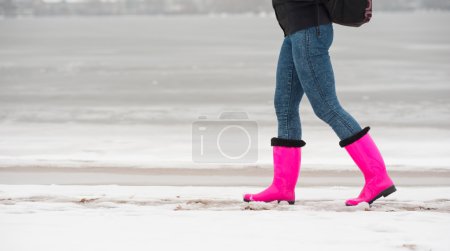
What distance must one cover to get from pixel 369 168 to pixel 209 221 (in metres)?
0.82

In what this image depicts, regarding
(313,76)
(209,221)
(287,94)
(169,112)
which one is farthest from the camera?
(169,112)

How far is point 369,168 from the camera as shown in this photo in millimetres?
3199

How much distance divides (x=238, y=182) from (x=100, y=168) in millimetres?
922

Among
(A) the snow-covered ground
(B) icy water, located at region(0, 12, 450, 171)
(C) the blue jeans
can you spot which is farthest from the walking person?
(B) icy water, located at region(0, 12, 450, 171)

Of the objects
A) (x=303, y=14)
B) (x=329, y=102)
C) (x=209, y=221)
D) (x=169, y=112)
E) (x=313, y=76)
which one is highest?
(x=169, y=112)

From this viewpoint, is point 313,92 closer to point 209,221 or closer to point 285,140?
point 285,140

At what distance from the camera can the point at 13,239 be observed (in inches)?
94.7

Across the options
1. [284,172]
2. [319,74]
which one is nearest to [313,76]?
Answer: [319,74]

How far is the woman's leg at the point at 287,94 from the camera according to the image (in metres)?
3.24

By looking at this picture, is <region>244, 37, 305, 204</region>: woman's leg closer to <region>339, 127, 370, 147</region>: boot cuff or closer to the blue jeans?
the blue jeans

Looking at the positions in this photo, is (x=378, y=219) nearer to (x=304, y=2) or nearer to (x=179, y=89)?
(x=304, y=2)

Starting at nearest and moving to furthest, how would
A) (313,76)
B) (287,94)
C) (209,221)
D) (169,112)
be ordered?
(209,221)
(313,76)
(287,94)
(169,112)

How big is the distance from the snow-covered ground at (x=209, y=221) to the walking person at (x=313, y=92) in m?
0.11

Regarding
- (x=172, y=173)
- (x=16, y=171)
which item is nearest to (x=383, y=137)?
(x=172, y=173)
